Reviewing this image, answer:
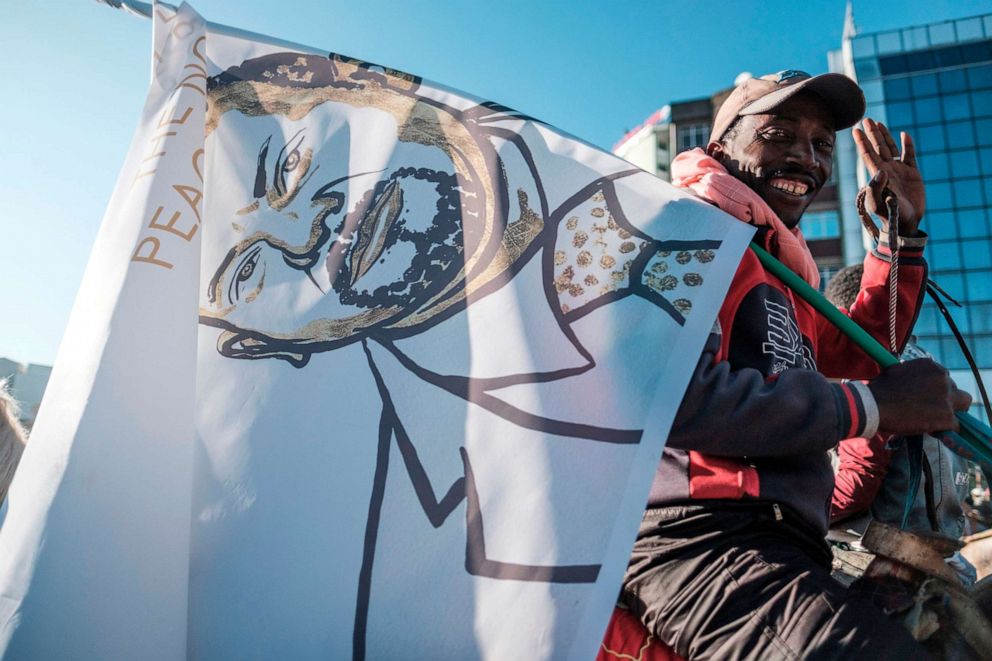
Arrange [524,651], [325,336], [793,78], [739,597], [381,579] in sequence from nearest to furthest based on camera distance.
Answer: [524,651] → [381,579] → [739,597] → [325,336] → [793,78]

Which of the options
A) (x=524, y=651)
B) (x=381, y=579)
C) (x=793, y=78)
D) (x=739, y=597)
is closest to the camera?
(x=524, y=651)

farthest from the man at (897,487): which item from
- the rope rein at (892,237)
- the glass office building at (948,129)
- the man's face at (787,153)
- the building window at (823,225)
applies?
the glass office building at (948,129)

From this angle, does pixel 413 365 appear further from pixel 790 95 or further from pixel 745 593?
pixel 790 95

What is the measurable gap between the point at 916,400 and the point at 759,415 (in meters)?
0.40

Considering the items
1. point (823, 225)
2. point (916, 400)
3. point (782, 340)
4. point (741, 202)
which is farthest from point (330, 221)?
point (823, 225)

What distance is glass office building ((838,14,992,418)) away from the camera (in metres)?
33.2

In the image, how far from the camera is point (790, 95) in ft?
6.68

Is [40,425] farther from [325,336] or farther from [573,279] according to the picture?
[573,279]

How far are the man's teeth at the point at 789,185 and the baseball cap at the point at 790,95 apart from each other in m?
0.23

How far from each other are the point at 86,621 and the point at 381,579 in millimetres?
621

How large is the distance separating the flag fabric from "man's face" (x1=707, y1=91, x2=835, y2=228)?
0.62 metres

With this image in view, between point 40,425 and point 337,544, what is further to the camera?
point 40,425

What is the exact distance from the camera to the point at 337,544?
1426mm

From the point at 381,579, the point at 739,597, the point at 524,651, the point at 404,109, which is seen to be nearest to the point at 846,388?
the point at 739,597
